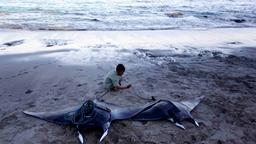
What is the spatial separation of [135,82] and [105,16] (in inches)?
598

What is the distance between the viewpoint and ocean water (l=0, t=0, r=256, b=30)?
755 inches

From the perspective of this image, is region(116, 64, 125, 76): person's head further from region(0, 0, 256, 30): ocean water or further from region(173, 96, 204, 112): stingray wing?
region(0, 0, 256, 30): ocean water

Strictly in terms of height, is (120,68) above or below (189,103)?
above

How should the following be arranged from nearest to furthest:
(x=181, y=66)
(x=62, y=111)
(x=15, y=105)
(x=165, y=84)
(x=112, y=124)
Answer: (x=112, y=124), (x=62, y=111), (x=15, y=105), (x=165, y=84), (x=181, y=66)

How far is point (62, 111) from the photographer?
6.25 metres

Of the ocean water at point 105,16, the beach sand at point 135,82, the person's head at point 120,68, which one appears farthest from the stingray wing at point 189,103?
the ocean water at point 105,16

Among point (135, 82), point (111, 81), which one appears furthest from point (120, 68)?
point (135, 82)

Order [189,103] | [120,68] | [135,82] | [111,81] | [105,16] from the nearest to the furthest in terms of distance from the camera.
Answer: [189,103] < [120,68] < [111,81] < [135,82] < [105,16]

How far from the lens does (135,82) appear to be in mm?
8312

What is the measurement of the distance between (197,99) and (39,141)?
3.22 meters

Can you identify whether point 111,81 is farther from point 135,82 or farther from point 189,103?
point 189,103

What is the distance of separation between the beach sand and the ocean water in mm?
4845

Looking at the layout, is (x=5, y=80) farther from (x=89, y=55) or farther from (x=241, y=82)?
(x=241, y=82)

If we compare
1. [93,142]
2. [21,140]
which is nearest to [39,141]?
[21,140]
